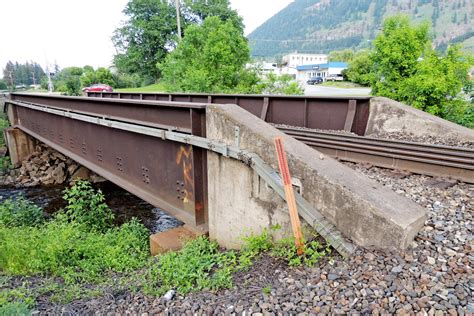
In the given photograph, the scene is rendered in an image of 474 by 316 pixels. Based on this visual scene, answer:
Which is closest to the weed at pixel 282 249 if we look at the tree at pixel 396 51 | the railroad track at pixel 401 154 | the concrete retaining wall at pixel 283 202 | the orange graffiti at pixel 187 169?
the concrete retaining wall at pixel 283 202

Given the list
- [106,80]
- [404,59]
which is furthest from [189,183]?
[106,80]

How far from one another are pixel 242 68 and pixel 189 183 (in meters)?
14.4

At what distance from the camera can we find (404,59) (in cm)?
1138

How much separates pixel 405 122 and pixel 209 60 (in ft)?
40.4

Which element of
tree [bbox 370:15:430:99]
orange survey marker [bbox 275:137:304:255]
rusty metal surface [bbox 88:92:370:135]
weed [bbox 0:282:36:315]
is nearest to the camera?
weed [bbox 0:282:36:315]

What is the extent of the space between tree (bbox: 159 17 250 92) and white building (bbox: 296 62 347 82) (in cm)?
6165

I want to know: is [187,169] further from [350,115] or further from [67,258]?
[350,115]

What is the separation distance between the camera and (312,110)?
355 inches

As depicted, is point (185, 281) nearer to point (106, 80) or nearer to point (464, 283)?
point (464, 283)

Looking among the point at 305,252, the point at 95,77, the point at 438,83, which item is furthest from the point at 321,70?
the point at 305,252

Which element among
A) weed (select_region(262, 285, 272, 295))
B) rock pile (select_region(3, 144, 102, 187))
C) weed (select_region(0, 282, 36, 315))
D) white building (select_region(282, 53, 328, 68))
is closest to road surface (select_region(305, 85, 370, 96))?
rock pile (select_region(3, 144, 102, 187))

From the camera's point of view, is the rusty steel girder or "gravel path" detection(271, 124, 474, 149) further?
"gravel path" detection(271, 124, 474, 149)

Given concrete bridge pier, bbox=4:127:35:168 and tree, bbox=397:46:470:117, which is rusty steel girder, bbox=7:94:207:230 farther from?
concrete bridge pier, bbox=4:127:35:168

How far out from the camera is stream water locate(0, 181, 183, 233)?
33.0 ft
